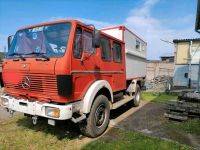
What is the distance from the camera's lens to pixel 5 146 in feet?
13.1

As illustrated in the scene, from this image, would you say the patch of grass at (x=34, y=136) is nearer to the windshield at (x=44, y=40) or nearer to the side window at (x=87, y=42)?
the windshield at (x=44, y=40)

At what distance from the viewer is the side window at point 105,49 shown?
203 inches

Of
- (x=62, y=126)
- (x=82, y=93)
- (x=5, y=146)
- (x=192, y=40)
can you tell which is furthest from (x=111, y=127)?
(x=192, y=40)

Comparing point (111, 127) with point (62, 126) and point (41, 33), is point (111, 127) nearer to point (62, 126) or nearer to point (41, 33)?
point (62, 126)

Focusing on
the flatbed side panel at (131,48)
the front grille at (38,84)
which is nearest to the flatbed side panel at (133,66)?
the flatbed side panel at (131,48)

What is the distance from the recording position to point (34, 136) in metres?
4.48

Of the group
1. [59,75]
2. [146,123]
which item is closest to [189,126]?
[146,123]

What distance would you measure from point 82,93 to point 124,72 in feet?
9.10

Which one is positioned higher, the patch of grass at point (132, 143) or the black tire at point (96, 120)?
the black tire at point (96, 120)

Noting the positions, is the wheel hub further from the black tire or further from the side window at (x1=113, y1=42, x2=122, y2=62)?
the side window at (x1=113, y1=42, x2=122, y2=62)

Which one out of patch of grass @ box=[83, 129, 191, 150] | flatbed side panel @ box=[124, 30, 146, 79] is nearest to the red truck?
patch of grass @ box=[83, 129, 191, 150]

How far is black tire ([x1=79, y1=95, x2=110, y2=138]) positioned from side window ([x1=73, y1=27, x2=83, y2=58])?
4.00ft

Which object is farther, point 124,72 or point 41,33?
point 124,72

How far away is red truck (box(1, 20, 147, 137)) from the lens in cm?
370
